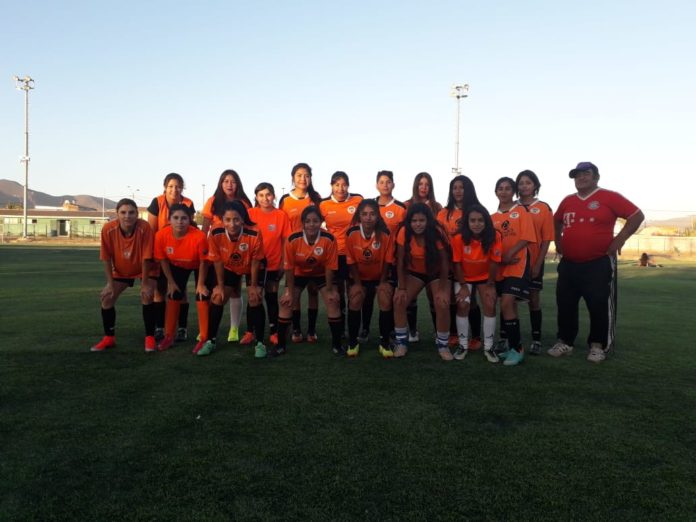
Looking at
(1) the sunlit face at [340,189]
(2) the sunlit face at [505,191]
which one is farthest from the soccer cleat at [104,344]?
(2) the sunlit face at [505,191]

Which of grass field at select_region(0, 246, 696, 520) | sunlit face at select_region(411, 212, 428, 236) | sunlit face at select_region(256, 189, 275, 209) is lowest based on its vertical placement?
grass field at select_region(0, 246, 696, 520)

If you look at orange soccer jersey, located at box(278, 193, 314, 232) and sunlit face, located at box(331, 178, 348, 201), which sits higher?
sunlit face, located at box(331, 178, 348, 201)

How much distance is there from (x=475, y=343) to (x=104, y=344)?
3746mm

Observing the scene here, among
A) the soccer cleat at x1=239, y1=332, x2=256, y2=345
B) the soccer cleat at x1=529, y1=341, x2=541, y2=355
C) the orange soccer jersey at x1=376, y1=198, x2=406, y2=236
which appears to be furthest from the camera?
the orange soccer jersey at x1=376, y1=198, x2=406, y2=236

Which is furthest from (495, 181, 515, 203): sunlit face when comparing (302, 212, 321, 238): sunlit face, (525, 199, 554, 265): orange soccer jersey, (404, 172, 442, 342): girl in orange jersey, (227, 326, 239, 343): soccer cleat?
(227, 326, 239, 343): soccer cleat

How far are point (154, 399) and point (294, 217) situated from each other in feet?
9.01

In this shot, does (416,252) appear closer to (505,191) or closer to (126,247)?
(505,191)

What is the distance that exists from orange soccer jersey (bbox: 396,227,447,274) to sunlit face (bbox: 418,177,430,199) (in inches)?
31.8

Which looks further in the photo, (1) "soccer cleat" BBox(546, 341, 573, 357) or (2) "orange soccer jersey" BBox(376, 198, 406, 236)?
(2) "orange soccer jersey" BBox(376, 198, 406, 236)

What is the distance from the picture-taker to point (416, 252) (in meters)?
4.83

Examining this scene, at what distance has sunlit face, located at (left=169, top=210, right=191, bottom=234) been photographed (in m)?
5.01

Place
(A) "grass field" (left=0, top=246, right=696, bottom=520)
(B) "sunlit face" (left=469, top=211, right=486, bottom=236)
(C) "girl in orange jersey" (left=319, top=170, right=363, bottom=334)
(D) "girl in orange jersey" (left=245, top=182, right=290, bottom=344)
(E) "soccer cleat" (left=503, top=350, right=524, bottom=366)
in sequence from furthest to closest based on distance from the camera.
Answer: (C) "girl in orange jersey" (left=319, top=170, right=363, bottom=334) < (D) "girl in orange jersey" (left=245, top=182, right=290, bottom=344) < (B) "sunlit face" (left=469, top=211, right=486, bottom=236) < (E) "soccer cleat" (left=503, top=350, right=524, bottom=366) < (A) "grass field" (left=0, top=246, right=696, bottom=520)

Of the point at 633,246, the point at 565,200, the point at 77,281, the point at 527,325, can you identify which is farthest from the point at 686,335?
the point at 633,246

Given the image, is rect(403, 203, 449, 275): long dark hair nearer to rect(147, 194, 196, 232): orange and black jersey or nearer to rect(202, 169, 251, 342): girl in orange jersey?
rect(202, 169, 251, 342): girl in orange jersey
